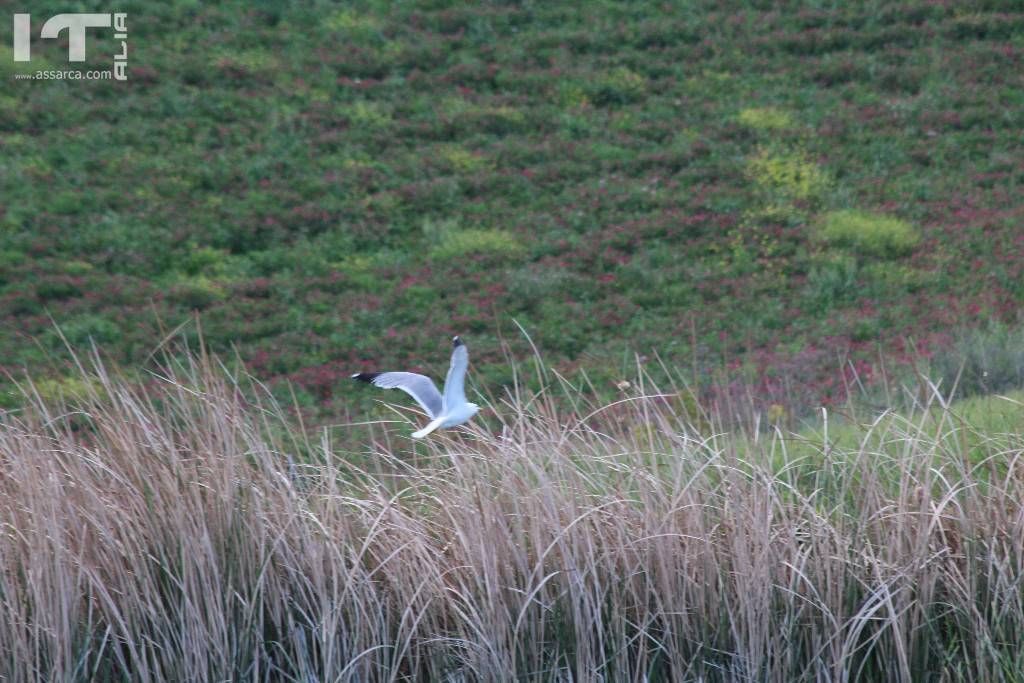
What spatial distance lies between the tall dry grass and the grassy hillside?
12.9 ft

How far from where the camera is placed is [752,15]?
21906 millimetres

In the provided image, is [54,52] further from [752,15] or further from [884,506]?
[884,506]

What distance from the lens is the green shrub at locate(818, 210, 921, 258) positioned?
15117 millimetres

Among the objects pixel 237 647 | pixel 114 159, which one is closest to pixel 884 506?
pixel 237 647

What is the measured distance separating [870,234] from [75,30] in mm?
13304

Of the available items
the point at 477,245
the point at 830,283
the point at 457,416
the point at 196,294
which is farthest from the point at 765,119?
the point at 457,416

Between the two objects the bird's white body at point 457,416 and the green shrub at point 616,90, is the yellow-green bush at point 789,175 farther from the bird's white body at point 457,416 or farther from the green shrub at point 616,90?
the bird's white body at point 457,416

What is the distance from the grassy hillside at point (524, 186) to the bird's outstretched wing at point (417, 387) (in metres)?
3.88

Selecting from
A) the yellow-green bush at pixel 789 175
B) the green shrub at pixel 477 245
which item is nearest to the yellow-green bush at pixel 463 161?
the green shrub at pixel 477 245

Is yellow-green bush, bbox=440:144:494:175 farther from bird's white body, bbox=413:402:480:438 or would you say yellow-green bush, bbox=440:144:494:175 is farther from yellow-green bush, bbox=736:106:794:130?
bird's white body, bbox=413:402:480:438

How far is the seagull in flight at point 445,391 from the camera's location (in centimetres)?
580

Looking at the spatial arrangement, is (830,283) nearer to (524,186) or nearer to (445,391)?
(524,186)

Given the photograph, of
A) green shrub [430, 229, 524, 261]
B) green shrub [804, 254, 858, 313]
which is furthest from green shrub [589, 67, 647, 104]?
green shrub [804, 254, 858, 313]

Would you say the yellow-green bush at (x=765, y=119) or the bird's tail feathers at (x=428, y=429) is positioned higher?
the yellow-green bush at (x=765, y=119)
